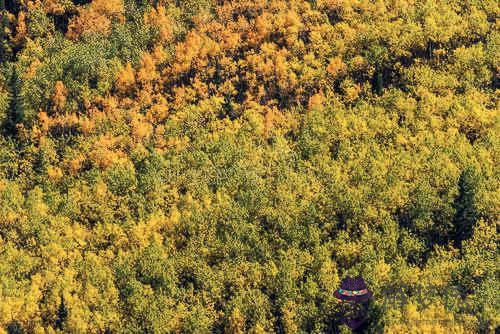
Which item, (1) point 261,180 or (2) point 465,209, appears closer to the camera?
(2) point 465,209

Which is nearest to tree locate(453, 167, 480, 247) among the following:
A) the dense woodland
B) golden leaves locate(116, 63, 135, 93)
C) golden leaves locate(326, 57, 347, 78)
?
the dense woodland

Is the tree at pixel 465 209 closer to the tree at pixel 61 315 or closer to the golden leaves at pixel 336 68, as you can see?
the golden leaves at pixel 336 68

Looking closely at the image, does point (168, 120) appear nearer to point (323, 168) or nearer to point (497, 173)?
point (323, 168)

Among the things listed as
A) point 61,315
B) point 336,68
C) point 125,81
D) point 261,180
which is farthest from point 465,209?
point 125,81

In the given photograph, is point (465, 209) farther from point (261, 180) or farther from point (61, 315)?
point (61, 315)

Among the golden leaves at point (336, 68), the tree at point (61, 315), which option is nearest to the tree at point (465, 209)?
the golden leaves at point (336, 68)

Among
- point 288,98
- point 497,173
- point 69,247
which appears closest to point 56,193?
point 69,247

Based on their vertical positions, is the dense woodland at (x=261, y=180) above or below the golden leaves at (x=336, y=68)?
below

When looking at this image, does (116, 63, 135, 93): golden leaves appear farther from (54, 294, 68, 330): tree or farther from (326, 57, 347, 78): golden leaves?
(54, 294, 68, 330): tree
